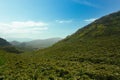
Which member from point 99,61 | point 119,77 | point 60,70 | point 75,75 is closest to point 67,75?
point 75,75

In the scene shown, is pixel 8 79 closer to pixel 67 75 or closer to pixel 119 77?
pixel 67 75

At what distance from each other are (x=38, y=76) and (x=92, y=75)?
958 centimetres

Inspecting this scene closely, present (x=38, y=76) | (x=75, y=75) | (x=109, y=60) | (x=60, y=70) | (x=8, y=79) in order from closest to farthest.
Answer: (x=8, y=79)
(x=38, y=76)
(x=75, y=75)
(x=60, y=70)
(x=109, y=60)

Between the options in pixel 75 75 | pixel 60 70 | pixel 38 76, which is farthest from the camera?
pixel 60 70

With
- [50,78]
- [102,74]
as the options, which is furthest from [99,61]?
[50,78]

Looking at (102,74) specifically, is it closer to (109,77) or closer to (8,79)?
(109,77)

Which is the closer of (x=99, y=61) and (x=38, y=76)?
(x=38, y=76)

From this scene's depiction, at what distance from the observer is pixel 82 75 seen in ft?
102

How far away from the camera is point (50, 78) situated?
28.7 metres

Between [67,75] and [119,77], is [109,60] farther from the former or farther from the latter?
[67,75]

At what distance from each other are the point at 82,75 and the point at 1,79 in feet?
43.8

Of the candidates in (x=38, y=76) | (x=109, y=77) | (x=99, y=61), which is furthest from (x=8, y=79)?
(x=99, y=61)

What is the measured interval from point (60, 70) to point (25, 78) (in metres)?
8.63

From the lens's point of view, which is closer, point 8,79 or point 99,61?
point 8,79
